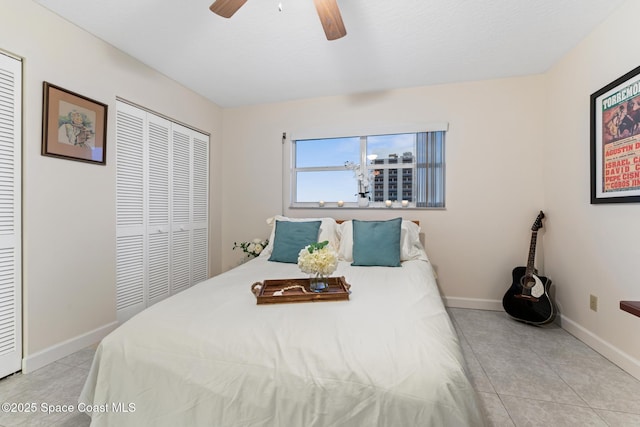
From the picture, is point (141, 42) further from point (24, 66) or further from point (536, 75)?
point (536, 75)

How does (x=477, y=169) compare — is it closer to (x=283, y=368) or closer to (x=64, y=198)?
(x=283, y=368)

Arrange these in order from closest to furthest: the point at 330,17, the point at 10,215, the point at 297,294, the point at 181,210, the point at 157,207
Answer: the point at 297,294 < the point at 330,17 < the point at 10,215 < the point at 157,207 < the point at 181,210

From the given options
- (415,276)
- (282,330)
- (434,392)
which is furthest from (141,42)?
(434,392)

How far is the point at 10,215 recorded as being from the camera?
5.87 feet

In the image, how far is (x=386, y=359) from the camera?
1004mm

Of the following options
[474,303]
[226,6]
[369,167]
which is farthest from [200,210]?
[474,303]

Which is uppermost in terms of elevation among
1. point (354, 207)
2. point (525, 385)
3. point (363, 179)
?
point (363, 179)

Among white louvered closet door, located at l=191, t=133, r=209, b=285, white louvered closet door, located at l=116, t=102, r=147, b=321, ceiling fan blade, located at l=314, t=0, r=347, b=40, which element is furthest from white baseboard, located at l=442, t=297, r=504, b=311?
white louvered closet door, located at l=116, t=102, r=147, b=321

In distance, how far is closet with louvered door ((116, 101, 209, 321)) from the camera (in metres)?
2.55

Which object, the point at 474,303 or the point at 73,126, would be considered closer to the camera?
the point at 73,126

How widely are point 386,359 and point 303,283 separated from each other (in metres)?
0.84

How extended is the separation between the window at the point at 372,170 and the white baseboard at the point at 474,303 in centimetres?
106

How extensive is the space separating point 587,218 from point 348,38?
2414 mm

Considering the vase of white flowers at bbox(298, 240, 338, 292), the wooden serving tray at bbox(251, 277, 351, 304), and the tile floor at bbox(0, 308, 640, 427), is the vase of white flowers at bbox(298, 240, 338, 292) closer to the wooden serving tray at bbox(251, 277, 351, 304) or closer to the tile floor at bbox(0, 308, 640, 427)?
the wooden serving tray at bbox(251, 277, 351, 304)
